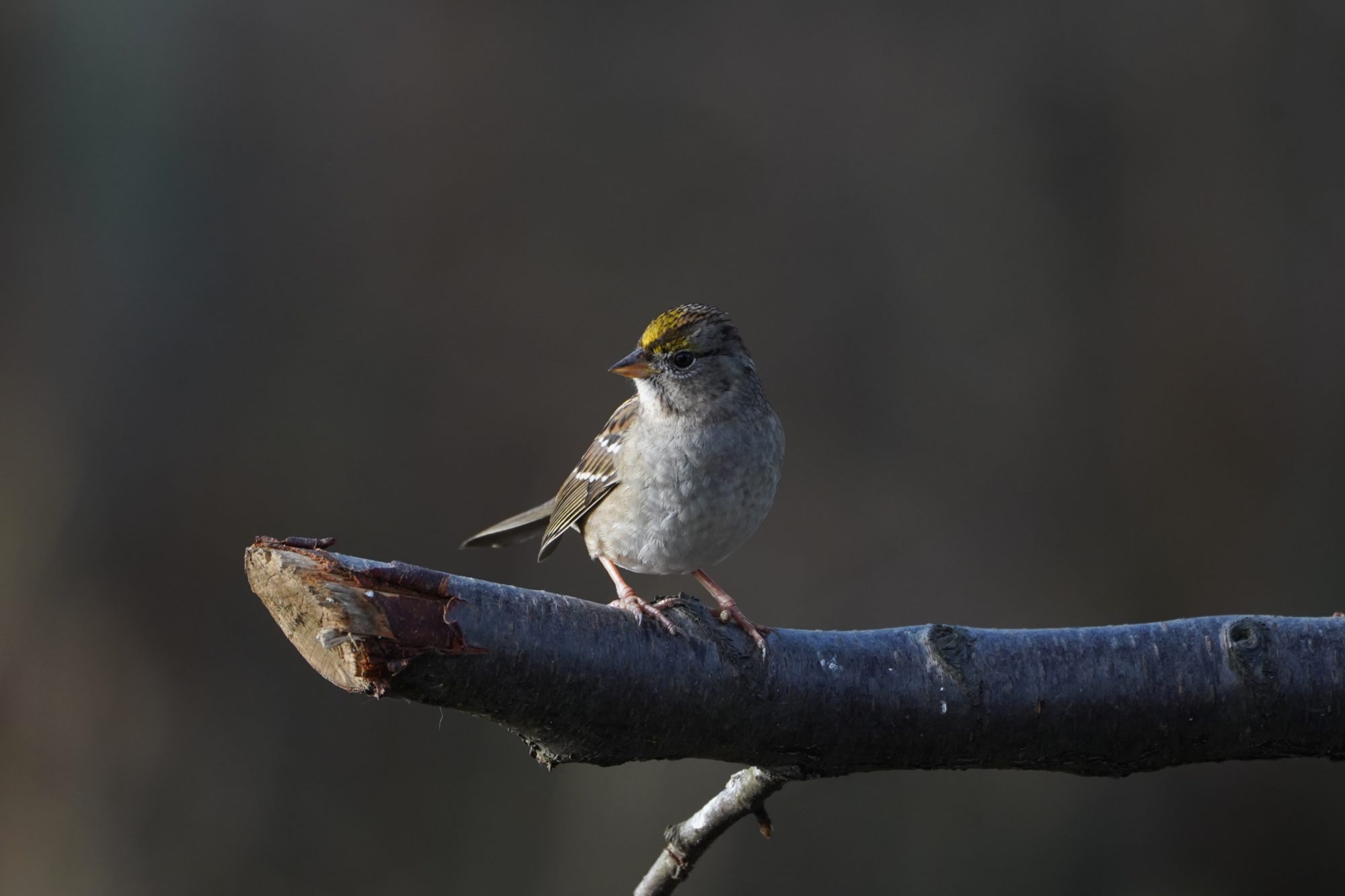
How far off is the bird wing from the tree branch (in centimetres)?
153

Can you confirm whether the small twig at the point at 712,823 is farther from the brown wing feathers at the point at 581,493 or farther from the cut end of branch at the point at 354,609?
the brown wing feathers at the point at 581,493

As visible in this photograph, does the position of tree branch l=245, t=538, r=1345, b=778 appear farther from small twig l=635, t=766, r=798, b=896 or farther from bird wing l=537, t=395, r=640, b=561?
bird wing l=537, t=395, r=640, b=561

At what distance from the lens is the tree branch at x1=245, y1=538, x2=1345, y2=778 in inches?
104

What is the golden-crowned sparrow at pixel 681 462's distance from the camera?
13.2 feet

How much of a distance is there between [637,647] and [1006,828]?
526 cm

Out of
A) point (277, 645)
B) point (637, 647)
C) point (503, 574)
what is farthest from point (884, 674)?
point (277, 645)

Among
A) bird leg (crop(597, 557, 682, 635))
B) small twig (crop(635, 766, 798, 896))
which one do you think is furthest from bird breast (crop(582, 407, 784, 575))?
small twig (crop(635, 766, 798, 896))

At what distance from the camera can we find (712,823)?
2.90 meters

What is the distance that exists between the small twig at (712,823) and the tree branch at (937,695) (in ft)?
0.21

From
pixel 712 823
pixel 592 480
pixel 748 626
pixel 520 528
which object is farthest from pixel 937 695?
pixel 520 528

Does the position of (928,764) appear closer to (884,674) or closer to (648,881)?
(884,674)

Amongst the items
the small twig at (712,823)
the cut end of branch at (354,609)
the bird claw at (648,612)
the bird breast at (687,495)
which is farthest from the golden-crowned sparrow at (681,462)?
the cut end of branch at (354,609)

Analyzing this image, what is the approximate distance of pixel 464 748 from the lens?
7141 mm

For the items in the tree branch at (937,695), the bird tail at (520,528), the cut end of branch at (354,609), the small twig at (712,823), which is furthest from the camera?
the bird tail at (520,528)
